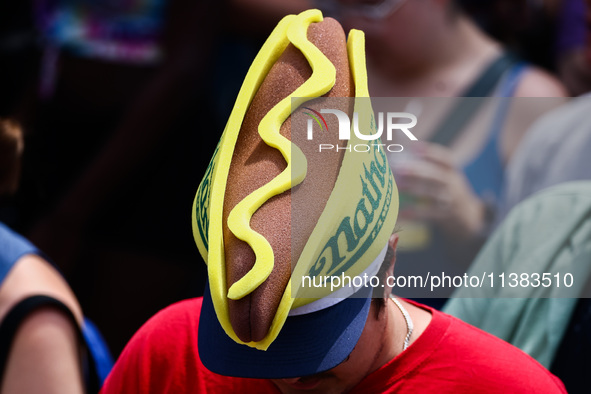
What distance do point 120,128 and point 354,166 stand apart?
211 centimetres

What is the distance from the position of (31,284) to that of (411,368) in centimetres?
77

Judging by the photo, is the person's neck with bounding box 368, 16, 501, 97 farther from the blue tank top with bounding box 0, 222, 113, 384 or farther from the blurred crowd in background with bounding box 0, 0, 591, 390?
the blue tank top with bounding box 0, 222, 113, 384

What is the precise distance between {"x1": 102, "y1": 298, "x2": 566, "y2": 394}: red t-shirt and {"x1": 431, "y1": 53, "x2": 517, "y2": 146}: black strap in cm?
81

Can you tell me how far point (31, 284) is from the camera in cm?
150

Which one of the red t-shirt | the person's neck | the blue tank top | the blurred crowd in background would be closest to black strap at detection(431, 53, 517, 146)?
the person's neck

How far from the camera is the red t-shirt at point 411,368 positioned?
1.09 meters

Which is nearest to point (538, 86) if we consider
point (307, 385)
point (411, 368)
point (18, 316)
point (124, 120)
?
point (411, 368)

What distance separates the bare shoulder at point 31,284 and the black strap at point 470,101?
0.92m

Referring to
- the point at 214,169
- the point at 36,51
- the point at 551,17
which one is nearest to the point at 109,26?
the point at 36,51

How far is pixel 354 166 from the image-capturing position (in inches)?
37.8

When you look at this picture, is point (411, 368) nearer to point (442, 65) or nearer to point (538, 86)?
point (538, 86)

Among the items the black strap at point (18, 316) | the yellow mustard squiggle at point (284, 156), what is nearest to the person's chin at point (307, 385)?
the yellow mustard squiggle at point (284, 156)

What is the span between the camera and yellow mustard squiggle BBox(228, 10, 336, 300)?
0.88m

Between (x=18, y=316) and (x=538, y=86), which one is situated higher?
(x=538, y=86)
